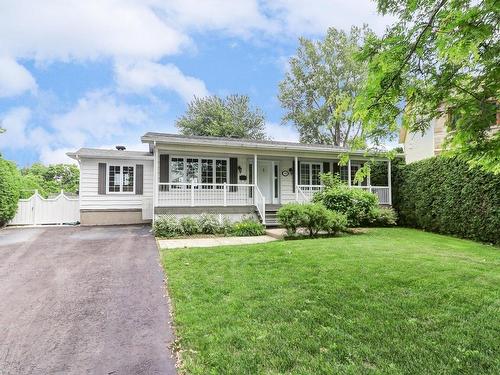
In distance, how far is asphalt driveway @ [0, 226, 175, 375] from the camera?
3.10m

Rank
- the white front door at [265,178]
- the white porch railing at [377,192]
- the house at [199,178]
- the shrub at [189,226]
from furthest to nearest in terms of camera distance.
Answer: the white front door at [265,178] → the white porch railing at [377,192] → the house at [199,178] → the shrub at [189,226]

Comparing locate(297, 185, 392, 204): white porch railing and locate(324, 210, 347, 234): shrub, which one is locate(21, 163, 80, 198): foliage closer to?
locate(297, 185, 392, 204): white porch railing

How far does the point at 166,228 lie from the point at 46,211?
23.4 ft

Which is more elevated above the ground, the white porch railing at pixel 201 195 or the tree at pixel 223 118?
the tree at pixel 223 118

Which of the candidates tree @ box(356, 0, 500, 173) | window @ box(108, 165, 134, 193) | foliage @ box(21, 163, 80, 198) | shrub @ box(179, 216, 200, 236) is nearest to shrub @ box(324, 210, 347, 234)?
shrub @ box(179, 216, 200, 236)

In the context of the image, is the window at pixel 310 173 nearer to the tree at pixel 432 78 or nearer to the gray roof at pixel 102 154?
the gray roof at pixel 102 154

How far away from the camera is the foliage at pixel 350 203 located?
12.3 m

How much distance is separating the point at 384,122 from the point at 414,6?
120cm

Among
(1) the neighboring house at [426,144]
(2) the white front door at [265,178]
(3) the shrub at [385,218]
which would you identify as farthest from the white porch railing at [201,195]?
(1) the neighboring house at [426,144]

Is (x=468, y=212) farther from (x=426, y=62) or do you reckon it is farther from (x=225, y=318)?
(x=225, y=318)

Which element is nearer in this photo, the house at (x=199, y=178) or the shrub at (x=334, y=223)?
the shrub at (x=334, y=223)

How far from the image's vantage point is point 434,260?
637 cm

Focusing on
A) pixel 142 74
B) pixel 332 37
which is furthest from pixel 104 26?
pixel 332 37

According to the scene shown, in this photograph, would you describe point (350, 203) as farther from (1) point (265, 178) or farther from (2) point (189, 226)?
(2) point (189, 226)
